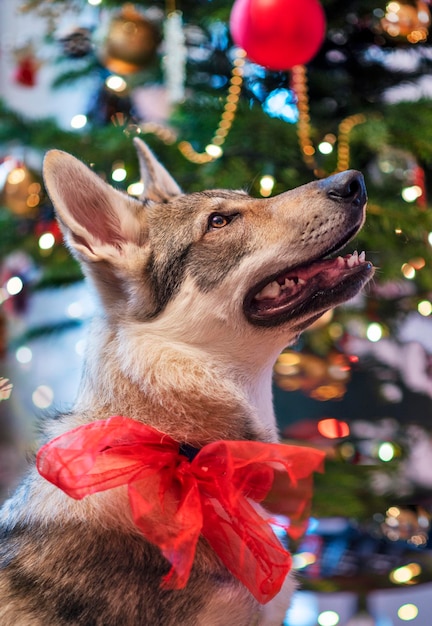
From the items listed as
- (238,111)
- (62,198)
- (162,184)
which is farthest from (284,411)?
(62,198)

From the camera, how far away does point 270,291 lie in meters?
1.14

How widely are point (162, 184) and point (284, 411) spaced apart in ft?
5.41

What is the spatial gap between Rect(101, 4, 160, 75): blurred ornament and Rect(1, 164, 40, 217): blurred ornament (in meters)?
0.48

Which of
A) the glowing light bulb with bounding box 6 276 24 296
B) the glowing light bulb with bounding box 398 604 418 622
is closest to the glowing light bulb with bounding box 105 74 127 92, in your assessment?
the glowing light bulb with bounding box 6 276 24 296

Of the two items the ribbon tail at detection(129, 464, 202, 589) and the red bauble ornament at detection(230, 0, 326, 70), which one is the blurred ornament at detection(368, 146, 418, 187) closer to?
the red bauble ornament at detection(230, 0, 326, 70)

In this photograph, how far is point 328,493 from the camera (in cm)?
193

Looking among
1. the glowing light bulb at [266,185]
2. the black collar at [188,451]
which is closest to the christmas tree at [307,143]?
the glowing light bulb at [266,185]

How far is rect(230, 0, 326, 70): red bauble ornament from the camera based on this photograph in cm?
160

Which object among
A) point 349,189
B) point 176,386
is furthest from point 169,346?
point 349,189

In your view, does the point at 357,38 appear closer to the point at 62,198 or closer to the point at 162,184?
the point at 162,184

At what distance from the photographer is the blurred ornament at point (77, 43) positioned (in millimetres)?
2254

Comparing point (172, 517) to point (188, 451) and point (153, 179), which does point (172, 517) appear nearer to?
point (188, 451)

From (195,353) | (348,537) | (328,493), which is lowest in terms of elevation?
(348,537)

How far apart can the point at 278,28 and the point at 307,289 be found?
823 mm
